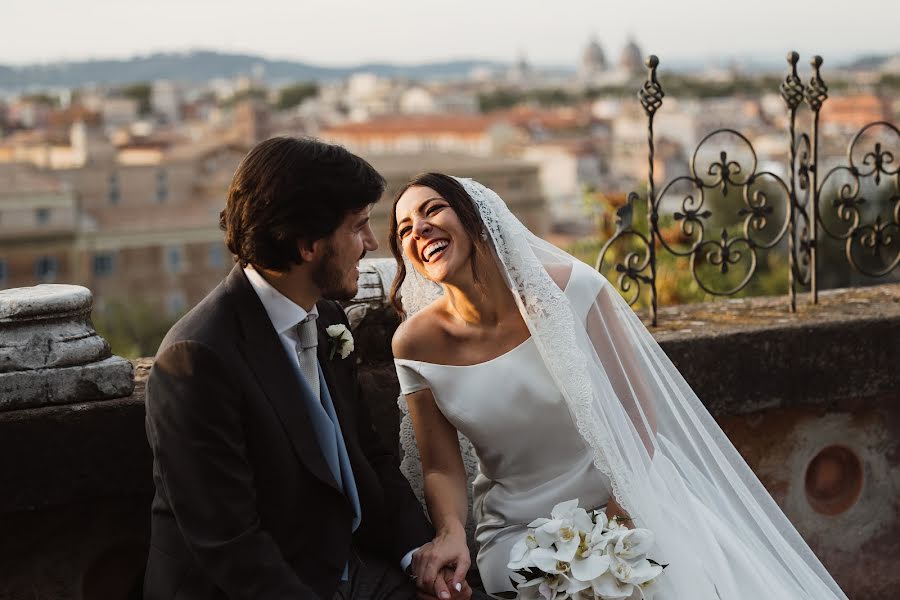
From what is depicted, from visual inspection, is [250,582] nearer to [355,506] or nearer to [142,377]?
[355,506]

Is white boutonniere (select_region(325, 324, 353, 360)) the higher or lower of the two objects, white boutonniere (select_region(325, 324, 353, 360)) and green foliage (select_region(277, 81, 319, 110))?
the higher

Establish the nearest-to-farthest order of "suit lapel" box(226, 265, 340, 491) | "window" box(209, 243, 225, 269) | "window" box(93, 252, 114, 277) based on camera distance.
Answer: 1. "suit lapel" box(226, 265, 340, 491)
2. "window" box(93, 252, 114, 277)
3. "window" box(209, 243, 225, 269)

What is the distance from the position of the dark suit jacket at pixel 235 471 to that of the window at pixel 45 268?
1740 inches

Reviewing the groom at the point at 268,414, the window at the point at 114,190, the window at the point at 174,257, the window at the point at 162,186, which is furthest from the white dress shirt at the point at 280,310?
the window at the point at 162,186

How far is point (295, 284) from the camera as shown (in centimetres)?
204

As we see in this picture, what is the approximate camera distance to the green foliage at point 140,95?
114m

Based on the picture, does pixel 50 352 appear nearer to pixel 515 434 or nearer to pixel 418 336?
pixel 418 336

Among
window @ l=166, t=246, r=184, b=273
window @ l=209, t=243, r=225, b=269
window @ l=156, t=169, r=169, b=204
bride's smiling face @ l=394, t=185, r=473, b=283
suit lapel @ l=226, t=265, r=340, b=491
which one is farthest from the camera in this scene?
window @ l=156, t=169, r=169, b=204

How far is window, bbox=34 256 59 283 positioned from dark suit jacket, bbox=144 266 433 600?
145 ft

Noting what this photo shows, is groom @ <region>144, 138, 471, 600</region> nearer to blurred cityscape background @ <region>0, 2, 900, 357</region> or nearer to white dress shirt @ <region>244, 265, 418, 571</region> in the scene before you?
white dress shirt @ <region>244, 265, 418, 571</region>

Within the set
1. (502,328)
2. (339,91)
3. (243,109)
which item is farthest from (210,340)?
(339,91)

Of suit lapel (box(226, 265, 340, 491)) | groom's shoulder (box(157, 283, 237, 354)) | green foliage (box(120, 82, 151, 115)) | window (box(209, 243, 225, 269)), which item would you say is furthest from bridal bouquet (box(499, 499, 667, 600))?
green foliage (box(120, 82, 151, 115))

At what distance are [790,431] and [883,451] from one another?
0.31 metres

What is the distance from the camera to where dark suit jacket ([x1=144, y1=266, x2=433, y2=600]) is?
1.86 m
